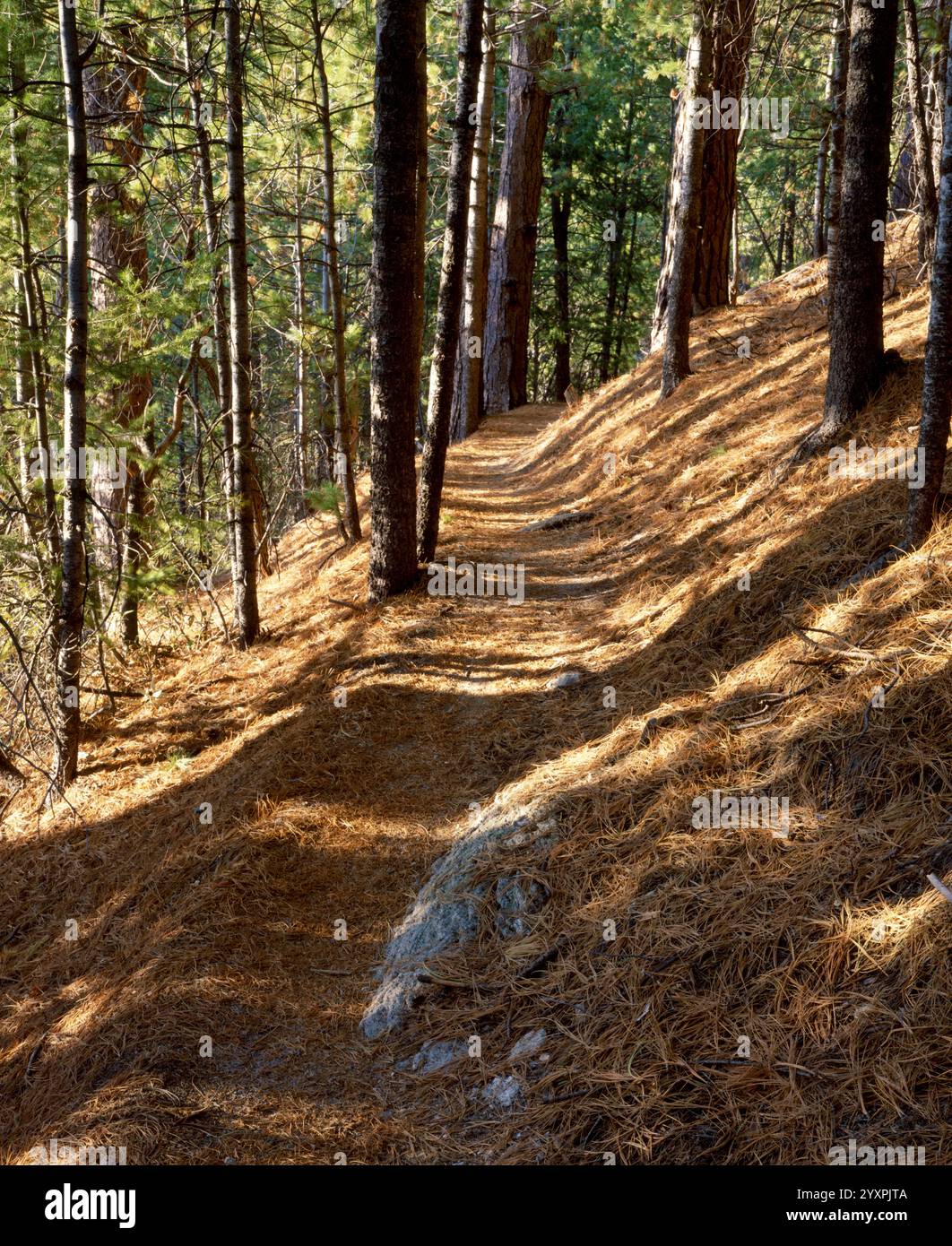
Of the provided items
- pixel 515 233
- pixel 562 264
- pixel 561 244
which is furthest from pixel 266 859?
pixel 561 244

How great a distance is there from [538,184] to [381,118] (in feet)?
42.3

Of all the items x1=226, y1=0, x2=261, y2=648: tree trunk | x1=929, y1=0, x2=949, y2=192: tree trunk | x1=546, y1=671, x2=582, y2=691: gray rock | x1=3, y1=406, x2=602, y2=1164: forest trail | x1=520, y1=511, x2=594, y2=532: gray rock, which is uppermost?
x1=929, y1=0, x2=949, y2=192: tree trunk

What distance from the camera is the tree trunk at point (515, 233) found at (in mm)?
17594

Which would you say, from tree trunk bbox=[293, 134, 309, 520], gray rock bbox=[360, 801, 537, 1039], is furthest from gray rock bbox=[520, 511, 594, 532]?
gray rock bbox=[360, 801, 537, 1039]

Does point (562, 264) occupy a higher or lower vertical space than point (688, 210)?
higher

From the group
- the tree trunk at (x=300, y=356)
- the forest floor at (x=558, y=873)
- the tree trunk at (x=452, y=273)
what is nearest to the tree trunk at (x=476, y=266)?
the tree trunk at (x=300, y=356)

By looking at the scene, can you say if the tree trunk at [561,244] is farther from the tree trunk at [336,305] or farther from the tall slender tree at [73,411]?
the tall slender tree at [73,411]

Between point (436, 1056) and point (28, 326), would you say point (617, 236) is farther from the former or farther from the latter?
point (436, 1056)

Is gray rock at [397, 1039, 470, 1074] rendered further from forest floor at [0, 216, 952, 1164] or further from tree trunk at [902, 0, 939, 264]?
tree trunk at [902, 0, 939, 264]

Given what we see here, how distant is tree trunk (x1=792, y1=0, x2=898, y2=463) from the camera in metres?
5.61

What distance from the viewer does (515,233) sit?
18344 millimetres

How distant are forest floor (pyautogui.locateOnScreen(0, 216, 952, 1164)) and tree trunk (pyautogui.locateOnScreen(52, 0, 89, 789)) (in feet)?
1.77

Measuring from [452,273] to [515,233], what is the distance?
1227cm

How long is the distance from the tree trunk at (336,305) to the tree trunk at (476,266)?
13.0 feet
